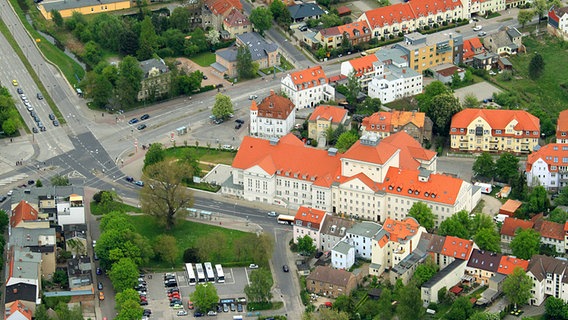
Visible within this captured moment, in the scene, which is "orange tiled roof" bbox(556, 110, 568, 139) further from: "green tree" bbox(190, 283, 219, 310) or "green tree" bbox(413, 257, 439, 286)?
"green tree" bbox(190, 283, 219, 310)

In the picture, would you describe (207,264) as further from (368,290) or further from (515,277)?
(515,277)

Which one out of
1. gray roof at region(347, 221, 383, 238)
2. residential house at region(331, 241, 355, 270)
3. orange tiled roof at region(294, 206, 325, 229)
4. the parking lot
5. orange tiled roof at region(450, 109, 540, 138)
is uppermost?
orange tiled roof at region(450, 109, 540, 138)

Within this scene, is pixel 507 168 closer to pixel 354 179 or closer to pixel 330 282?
pixel 354 179

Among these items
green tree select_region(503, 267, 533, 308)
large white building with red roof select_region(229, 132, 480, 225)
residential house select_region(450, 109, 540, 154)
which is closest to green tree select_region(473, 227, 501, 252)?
large white building with red roof select_region(229, 132, 480, 225)

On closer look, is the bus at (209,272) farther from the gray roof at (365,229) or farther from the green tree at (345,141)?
the green tree at (345,141)

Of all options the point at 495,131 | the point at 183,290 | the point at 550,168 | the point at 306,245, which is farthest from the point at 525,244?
the point at 183,290

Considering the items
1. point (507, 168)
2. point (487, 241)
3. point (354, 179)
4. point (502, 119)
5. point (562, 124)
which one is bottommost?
point (487, 241)
